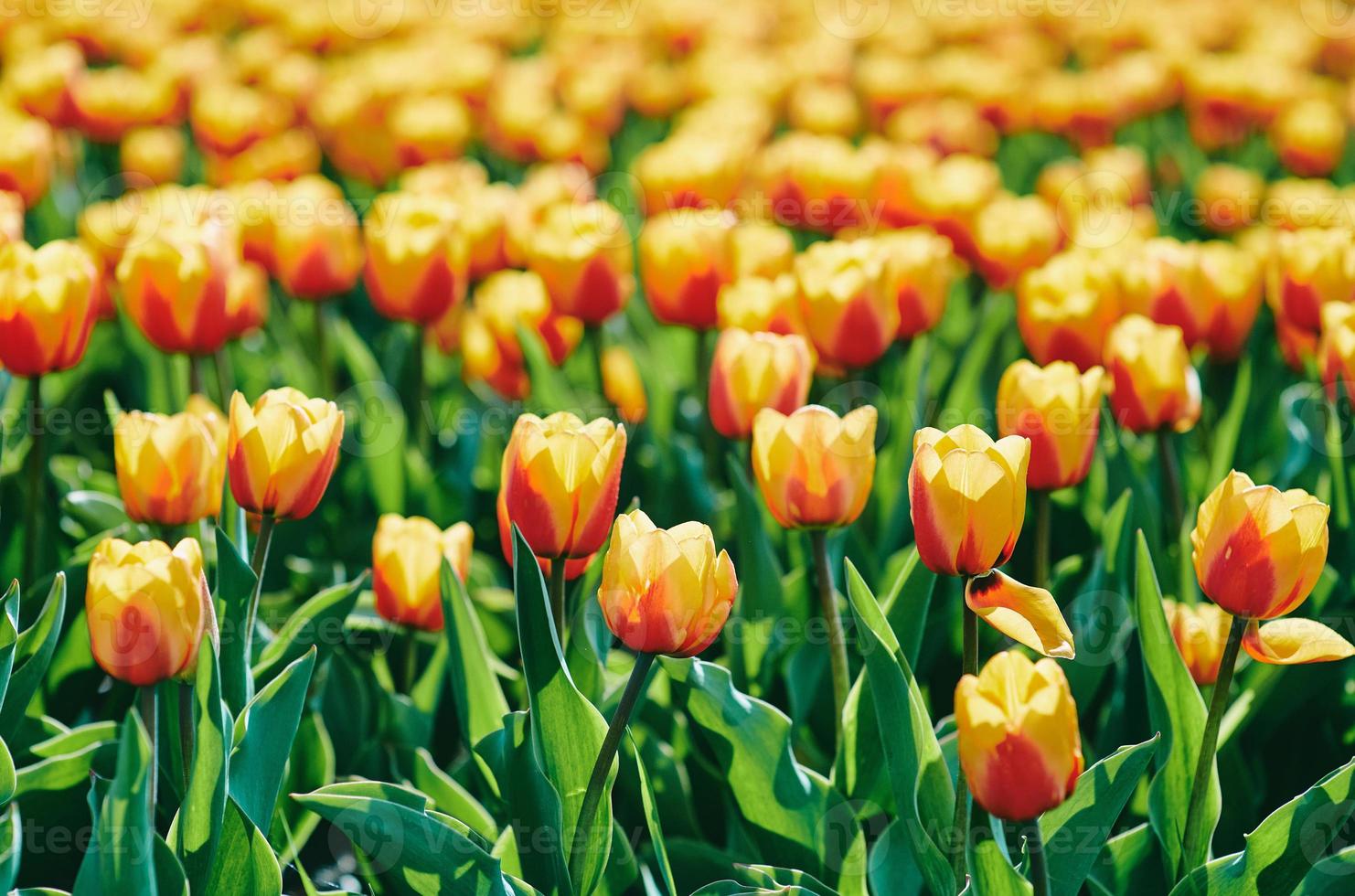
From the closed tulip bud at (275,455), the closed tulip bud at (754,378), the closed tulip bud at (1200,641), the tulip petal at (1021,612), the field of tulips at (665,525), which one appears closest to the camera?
the tulip petal at (1021,612)

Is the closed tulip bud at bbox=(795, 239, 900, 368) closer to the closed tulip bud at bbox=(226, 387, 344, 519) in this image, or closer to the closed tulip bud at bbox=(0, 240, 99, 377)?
the closed tulip bud at bbox=(226, 387, 344, 519)

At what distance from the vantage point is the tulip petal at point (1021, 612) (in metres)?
1.28

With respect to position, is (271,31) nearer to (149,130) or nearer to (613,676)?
(149,130)

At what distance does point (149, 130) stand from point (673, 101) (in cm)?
178

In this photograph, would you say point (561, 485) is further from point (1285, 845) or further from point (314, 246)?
point (314, 246)

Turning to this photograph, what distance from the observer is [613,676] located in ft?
5.74

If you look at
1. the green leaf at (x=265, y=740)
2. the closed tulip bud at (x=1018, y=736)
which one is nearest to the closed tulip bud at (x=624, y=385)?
the green leaf at (x=265, y=740)

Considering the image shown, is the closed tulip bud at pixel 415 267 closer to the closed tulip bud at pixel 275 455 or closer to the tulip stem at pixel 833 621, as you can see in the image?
the closed tulip bud at pixel 275 455

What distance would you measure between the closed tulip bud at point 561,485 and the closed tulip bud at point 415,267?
99cm

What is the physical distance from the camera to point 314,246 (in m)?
2.57

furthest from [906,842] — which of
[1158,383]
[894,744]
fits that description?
[1158,383]

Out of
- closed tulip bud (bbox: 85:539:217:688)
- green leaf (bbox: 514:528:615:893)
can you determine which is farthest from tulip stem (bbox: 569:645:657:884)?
closed tulip bud (bbox: 85:539:217:688)

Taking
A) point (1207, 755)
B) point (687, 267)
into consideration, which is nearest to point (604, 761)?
point (1207, 755)

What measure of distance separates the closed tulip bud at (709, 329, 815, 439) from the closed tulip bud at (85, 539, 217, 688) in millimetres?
819
